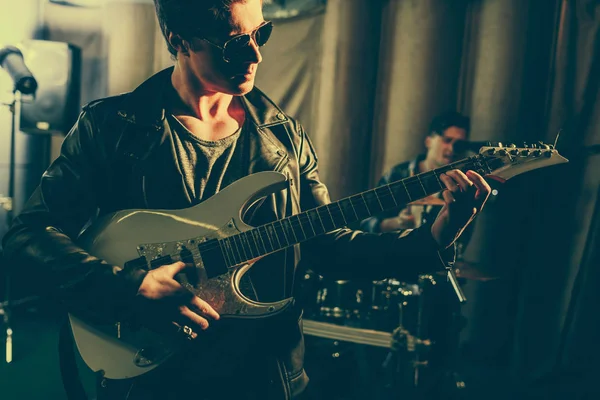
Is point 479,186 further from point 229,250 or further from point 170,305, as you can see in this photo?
point 170,305

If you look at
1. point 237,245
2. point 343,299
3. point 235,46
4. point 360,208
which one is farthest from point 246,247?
point 343,299

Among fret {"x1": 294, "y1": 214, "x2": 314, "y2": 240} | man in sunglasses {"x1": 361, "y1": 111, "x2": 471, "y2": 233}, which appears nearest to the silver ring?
fret {"x1": 294, "y1": 214, "x2": 314, "y2": 240}

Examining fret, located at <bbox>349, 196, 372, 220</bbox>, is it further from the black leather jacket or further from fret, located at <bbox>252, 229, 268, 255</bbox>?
fret, located at <bbox>252, 229, 268, 255</bbox>

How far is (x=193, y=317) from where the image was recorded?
5.04 feet

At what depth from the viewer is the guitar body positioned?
5.22 feet

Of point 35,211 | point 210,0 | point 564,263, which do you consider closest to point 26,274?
point 35,211

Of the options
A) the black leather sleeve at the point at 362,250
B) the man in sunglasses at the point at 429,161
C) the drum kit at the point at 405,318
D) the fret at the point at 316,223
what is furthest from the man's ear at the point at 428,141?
the fret at the point at 316,223

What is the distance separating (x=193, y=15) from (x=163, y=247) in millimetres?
698

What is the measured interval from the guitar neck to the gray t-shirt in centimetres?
17

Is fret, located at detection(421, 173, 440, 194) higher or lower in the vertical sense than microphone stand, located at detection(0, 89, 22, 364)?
higher

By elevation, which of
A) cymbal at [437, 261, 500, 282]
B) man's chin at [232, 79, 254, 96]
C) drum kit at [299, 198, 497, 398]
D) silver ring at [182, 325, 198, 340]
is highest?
man's chin at [232, 79, 254, 96]

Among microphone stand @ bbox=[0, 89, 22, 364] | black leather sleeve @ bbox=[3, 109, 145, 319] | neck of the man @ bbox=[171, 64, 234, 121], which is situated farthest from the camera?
microphone stand @ bbox=[0, 89, 22, 364]

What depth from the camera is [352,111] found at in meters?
4.97

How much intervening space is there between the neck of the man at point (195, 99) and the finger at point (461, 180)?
76 centimetres
